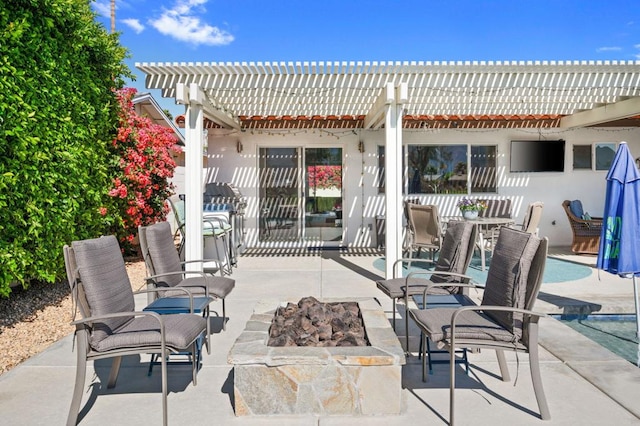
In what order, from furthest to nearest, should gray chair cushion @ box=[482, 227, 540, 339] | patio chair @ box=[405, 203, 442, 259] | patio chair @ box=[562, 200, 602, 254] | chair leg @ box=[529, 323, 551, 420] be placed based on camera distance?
patio chair @ box=[562, 200, 602, 254], patio chair @ box=[405, 203, 442, 259], gray chair cushion @ box=[482, 227, 540, 339], chair leg @ box=[529, 323, 551, 420]

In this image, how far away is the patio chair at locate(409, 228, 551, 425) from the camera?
2650 mm

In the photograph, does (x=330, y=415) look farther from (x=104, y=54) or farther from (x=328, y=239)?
(x=328, y=239)

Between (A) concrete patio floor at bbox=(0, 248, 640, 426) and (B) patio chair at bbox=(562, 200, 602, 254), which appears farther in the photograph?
(B) patio chair at bbox=(562, 200, 602, 254)

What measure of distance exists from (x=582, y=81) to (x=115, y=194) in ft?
23.8

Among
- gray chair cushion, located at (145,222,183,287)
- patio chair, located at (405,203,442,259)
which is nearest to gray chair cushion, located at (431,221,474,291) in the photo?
gray chair cushion, located at (145,222,183,287)

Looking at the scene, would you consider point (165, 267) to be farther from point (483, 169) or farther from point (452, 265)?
point (483, 169)

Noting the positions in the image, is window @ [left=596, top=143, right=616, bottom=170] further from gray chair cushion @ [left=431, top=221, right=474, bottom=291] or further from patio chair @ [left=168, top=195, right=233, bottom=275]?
patio chair @ [left=168, top=195, right=233, bottom=275]

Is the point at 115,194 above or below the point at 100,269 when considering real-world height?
above

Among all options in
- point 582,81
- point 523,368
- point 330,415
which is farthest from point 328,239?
point 330,415

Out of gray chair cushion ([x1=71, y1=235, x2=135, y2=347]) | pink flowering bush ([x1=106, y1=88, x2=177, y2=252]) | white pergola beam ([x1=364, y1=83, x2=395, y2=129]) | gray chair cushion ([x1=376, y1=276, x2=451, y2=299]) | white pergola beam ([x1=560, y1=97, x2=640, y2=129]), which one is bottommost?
gray chair cushion ([x1=376, y1=276, x2=451, y2=299])

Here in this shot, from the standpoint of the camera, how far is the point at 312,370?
8.54ft

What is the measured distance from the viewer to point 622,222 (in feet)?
13.5

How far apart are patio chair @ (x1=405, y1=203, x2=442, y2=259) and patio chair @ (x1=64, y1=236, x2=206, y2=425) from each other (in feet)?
17.3

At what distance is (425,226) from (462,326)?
16.3 feet
